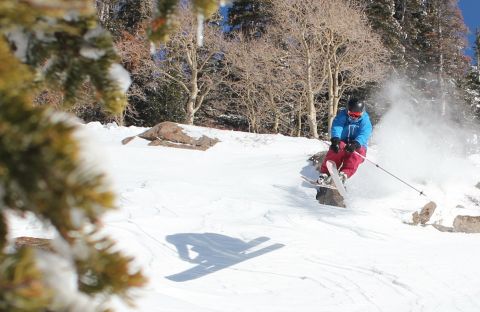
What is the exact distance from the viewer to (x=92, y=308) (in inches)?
29.2

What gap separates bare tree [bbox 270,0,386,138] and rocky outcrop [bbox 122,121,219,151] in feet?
35.3

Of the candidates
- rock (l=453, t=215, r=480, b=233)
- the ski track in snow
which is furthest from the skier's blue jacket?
rock (l=453, t=215, r=480, b=233)

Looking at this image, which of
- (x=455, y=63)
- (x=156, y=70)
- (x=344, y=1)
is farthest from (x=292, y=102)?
(x=455, y=63)

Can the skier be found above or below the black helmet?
below

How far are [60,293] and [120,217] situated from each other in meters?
6.21

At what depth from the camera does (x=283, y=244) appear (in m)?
6.23

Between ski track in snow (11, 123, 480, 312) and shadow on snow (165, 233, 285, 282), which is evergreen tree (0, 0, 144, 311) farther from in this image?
shadow on snow (165, 233, 285, 282)

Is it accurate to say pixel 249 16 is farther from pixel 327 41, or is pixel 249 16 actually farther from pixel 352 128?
pixel 352 128

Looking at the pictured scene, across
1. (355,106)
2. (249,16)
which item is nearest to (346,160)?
(355,106)

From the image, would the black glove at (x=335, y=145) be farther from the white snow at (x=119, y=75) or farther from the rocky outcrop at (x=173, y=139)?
the rocky outcrop at (x=173, y=139)

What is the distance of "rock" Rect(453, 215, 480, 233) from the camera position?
8133 millimetres

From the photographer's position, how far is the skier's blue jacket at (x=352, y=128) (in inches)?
301

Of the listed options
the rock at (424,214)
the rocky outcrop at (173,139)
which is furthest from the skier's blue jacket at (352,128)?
the rocky outcrop at (173,139)

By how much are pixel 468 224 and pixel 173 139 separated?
9.24m
